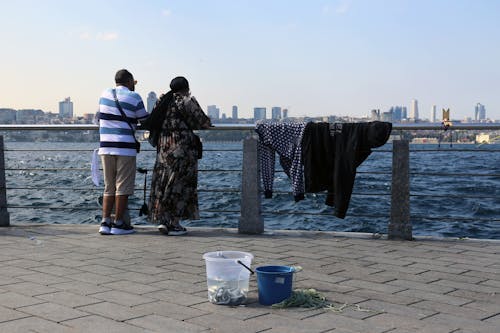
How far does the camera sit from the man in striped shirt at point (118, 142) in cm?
714

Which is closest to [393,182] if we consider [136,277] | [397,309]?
[397,309]

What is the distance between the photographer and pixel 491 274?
5352 millimetres

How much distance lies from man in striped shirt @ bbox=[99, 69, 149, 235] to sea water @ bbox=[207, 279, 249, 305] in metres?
3.22

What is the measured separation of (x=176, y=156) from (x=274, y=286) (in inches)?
125

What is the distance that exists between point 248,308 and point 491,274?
224 centimetres

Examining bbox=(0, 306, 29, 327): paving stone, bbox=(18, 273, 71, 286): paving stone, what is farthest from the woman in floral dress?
bbox=(0, 306, 29, 327): paving stone

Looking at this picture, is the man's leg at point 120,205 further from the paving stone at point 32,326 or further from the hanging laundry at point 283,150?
the paving stone at point 32,326

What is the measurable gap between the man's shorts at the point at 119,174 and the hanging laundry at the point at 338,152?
1.91m

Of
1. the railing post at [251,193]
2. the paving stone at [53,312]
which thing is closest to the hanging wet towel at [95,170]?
the railing post at [251,193]

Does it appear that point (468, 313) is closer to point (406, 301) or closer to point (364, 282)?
point (406, 301)

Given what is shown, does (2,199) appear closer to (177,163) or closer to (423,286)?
(177,163)

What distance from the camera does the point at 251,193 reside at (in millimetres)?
7500

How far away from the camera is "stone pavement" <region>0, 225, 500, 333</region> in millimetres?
3881

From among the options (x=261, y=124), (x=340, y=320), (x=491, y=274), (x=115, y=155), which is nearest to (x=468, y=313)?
(x=340, y=320)
